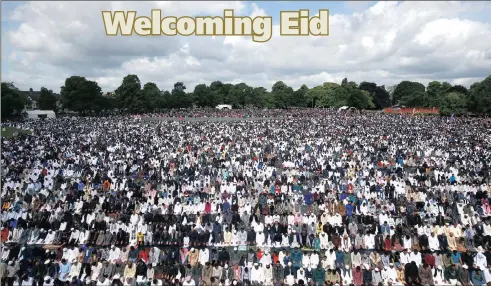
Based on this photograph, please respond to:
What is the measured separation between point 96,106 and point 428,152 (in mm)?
52951

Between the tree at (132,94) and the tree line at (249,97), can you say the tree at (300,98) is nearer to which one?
the tree line at (249,97)

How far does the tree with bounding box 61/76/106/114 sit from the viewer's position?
6169cm

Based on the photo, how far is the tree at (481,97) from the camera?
49094 mm

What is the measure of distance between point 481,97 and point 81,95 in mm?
57286

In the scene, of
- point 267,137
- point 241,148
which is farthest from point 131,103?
point 241,148

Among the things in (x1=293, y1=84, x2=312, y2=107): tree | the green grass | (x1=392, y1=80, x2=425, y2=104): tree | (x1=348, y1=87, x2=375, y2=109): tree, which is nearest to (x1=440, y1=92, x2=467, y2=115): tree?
(x1=348, y1=87, x2=375, y2=109): tree

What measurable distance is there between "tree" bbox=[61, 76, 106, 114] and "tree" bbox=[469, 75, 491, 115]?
55.4 meters

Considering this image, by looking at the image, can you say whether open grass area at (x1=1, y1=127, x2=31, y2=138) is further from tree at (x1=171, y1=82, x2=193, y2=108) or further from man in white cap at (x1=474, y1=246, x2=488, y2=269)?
tree at (x1=171, y1=82, x2=193, y2=108)

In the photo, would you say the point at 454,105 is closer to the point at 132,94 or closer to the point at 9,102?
the point at 132,94

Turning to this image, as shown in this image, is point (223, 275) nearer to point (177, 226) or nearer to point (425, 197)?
point (177, 226)

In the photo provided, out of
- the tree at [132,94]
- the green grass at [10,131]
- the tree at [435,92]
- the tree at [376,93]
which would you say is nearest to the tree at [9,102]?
the green grass at [10,131]

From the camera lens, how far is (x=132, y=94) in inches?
2707

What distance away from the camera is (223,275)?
1067cm

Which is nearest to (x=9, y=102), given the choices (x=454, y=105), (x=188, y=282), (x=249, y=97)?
(x=249, y=97)
